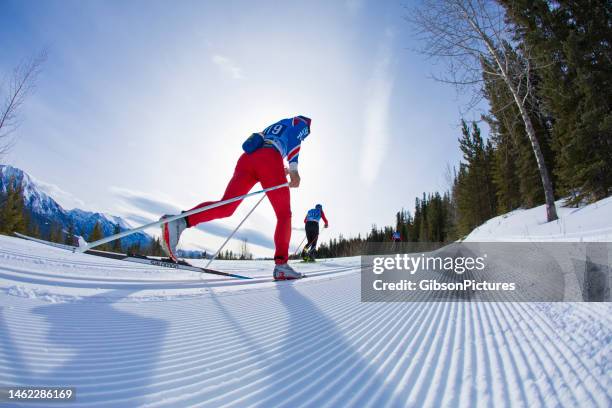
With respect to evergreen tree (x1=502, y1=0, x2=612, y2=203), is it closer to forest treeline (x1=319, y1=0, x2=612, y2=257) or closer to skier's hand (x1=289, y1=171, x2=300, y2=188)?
forest treeline (x1=319, y1=0, x2=612, y2=257)

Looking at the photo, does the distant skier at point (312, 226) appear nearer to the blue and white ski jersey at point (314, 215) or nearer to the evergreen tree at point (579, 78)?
the blue and white ski jersey at point (314, 215)

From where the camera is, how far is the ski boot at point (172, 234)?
2.30 m

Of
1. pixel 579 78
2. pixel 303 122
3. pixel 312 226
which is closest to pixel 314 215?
pixel 312 226

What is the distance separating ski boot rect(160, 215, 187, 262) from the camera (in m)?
2.30

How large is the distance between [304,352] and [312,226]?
7607 mm

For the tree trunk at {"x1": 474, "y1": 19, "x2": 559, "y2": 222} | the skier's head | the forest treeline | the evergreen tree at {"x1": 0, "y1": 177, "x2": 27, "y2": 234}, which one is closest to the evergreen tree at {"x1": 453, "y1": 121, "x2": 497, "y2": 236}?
the forest treeline

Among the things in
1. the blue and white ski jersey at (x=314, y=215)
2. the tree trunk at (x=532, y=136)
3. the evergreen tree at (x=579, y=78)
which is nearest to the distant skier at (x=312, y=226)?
the blue and white ski jersey at (x=314, y=215)

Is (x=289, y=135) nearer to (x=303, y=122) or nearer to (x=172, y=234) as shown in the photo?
(x=303, y=122)

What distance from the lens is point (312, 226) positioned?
8.35m

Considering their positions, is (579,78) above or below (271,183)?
above

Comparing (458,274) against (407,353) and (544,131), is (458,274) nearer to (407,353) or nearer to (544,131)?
(407,353)

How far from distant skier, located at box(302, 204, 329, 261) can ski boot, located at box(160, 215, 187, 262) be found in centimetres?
604

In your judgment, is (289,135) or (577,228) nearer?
(577,228)

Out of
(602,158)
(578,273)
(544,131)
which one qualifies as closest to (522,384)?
(578,273)
